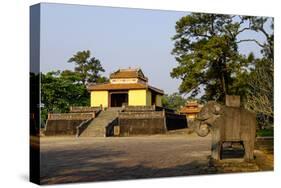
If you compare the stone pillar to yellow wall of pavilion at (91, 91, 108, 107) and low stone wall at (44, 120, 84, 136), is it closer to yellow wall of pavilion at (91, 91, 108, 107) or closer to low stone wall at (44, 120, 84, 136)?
yellow wall of pavilion at (91, 91, 108, 107)

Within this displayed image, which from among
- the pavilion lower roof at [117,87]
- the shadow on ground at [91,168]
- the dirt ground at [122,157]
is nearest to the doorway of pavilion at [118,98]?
the pavilion lower roof at [117,87]

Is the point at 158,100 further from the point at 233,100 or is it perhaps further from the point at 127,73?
the point at 233,100

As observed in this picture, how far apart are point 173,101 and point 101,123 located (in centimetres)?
138

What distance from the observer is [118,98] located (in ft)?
33.3

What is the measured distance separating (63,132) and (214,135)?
265 centimetres

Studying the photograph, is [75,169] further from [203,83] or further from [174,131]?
[203,83]

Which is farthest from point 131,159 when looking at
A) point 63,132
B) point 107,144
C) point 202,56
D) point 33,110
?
point 202,56

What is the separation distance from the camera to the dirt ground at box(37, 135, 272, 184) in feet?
30.0

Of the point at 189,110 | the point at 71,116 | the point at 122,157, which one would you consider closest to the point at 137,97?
the point at 189,110

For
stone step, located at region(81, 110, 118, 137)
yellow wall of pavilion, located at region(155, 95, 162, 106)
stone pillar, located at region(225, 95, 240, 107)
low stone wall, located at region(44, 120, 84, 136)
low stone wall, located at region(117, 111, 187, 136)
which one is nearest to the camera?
low stone wall, located at region(44, 120, 84, 136)

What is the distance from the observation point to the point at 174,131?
10398mm

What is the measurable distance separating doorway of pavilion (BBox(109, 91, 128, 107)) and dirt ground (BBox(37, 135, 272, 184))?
0.63 metres

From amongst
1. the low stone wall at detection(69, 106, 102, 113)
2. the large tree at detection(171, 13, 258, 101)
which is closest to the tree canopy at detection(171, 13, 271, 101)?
the large tree at detection(171, 13, 258, 101)

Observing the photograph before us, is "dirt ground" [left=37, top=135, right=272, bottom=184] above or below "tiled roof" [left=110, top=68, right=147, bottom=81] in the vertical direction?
below
